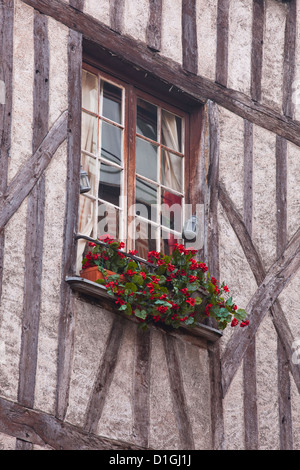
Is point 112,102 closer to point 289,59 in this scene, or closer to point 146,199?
point 146,199

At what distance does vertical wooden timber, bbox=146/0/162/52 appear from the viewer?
791 centimetres

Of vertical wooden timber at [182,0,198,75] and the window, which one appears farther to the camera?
vertical wooden timber at [182,0,198,75]

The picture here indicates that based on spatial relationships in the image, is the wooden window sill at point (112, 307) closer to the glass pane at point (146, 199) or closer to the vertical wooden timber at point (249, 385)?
the vertical wooden timber at point (249, 385)

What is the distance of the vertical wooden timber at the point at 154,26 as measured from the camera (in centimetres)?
791

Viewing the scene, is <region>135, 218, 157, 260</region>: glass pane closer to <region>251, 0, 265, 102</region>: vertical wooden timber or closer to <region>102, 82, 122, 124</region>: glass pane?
<region>102, 82, 122, 124</region>: glass pane

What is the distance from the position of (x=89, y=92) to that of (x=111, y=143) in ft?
1.25

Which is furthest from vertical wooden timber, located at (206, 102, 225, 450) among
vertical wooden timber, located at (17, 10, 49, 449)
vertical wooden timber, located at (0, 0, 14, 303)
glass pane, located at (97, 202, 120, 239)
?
vertical wooden timber, located at (0, 0, 14, 303)

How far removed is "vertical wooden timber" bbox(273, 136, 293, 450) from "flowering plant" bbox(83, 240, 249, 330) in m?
0.69

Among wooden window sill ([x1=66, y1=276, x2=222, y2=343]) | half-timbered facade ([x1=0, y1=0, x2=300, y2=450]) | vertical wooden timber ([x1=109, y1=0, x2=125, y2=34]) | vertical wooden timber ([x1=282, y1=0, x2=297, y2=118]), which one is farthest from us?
vertical wooden timber ([x1=282, y1=0, x2=297, y2=118])

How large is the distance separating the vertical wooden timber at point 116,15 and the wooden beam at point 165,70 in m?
0.05

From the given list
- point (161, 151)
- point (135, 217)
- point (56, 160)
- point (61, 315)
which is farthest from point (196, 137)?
point (61, 315)

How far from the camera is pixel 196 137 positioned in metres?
8.16

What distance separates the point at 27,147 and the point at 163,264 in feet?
3.78

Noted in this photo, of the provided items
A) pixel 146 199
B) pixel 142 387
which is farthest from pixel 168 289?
pixel 146 199
